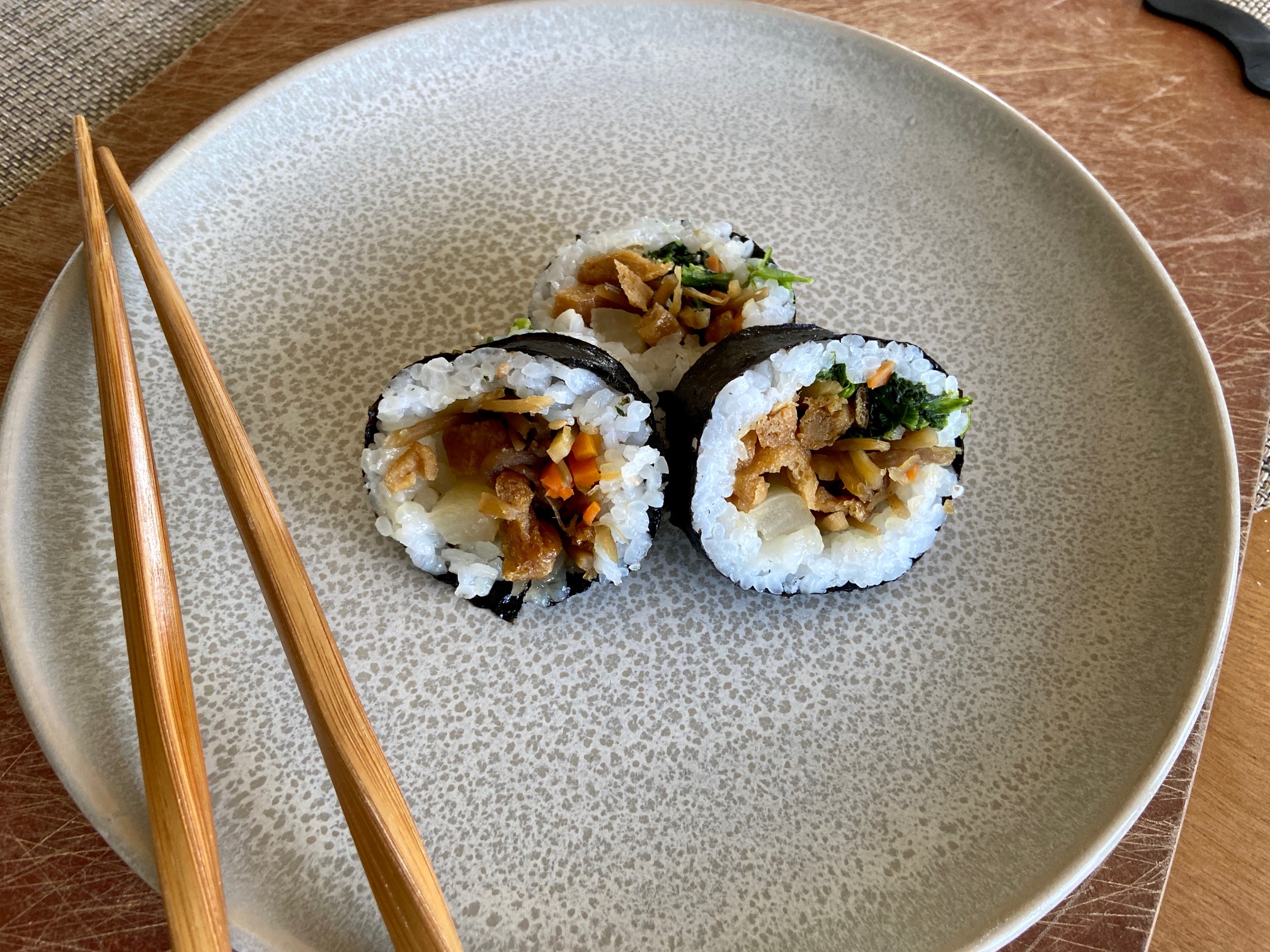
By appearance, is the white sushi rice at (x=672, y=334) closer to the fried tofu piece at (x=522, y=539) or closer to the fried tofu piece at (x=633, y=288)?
the fried tofu piece at (x=633, y=288)

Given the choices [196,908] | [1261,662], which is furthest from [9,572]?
[1261,662]

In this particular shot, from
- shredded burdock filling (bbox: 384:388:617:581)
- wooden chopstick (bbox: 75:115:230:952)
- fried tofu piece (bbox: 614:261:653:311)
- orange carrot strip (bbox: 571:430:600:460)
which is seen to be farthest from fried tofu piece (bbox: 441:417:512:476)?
wooden chopstick (bbox: 75:115:230:952)

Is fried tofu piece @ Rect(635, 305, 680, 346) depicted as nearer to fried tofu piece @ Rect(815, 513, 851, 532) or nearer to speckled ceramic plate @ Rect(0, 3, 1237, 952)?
speckled ceramic plate @ Rect(0, 3, 1237, 952)

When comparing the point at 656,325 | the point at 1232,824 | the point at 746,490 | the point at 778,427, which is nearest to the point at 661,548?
the point at 746,490

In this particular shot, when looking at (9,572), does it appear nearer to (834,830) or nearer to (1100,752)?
(834,830)

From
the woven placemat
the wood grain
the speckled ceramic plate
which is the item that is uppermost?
the woven placemat

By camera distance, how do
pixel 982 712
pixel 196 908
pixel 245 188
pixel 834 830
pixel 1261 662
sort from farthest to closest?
pixel 245 188
pixel 1261 662
pixel 982 712
pixel 834 830
pixel 196 908
